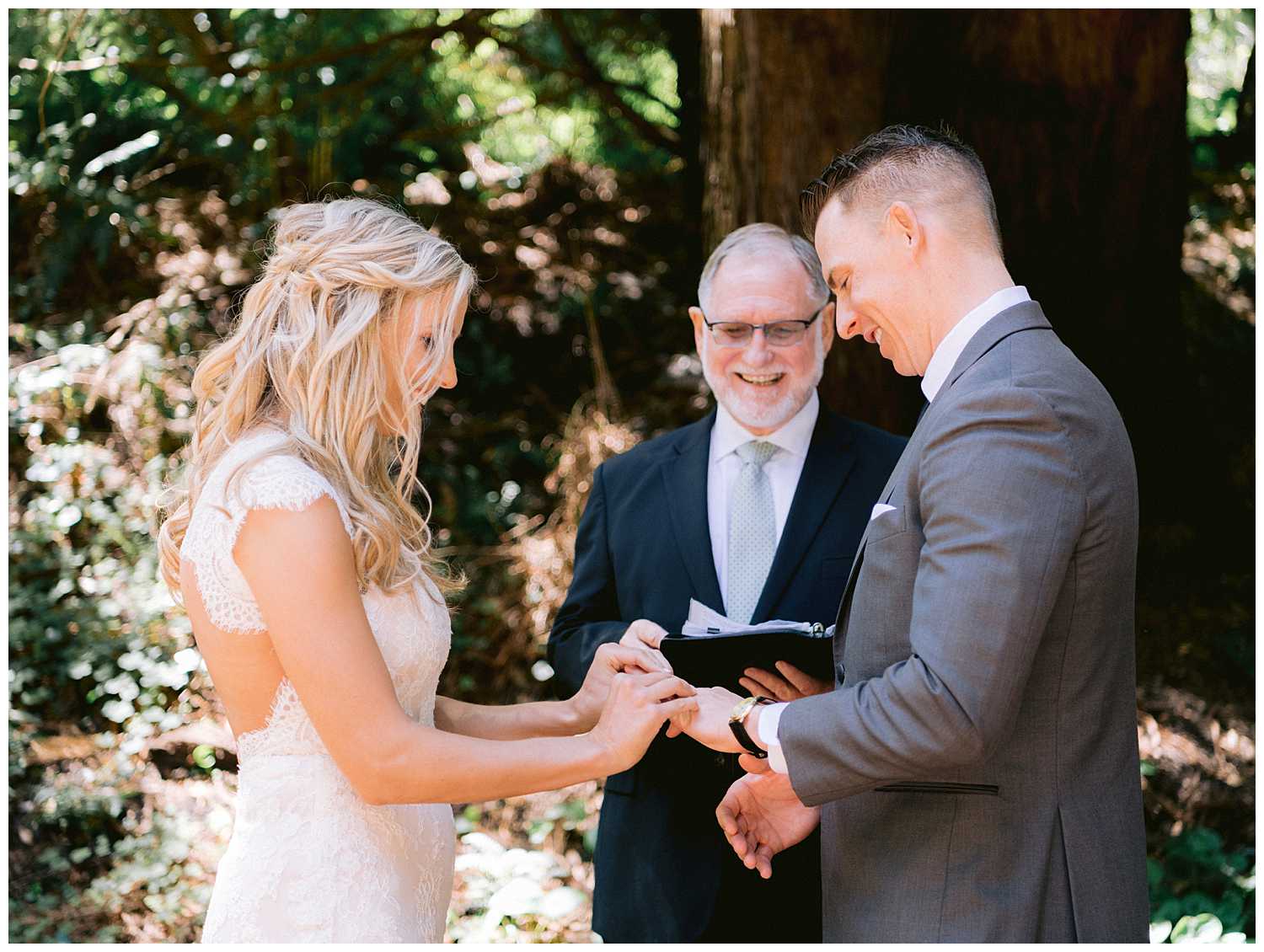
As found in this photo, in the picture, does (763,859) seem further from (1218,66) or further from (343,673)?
(1218,66)

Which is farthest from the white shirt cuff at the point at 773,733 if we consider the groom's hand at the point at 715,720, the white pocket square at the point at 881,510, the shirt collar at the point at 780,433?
the shirt collar at the point at 780,433

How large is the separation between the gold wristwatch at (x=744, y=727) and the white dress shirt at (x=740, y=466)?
83 centimetres

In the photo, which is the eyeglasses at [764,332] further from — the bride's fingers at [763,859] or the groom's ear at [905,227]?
the bride's fingers at [763,859]

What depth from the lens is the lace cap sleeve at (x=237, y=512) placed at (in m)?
2.38

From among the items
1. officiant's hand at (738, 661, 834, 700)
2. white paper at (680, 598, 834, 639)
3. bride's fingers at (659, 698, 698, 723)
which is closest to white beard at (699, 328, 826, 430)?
white paper at (680, 598, 834, 639)

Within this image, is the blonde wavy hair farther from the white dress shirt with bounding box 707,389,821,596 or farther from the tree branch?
the tree branch

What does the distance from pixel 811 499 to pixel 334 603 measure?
4.89 ft

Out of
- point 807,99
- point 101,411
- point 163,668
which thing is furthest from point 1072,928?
point 101,411

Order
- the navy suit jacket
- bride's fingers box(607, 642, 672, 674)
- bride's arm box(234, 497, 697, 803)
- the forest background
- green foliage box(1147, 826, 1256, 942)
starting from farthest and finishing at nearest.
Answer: the forest background
green foliage box(1147, 826, 1256, 942)
the navy suit jacket
bride's fingers box(607, 642, 672, 674)
bride's arm box(234, 497, 697, 803)

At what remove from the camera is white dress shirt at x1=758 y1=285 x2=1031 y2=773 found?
2.45 meters

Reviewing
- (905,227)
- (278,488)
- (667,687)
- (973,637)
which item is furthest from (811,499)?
(278,488)

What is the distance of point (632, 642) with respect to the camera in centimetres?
316

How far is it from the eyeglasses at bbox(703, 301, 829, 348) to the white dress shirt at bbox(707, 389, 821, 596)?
175mm

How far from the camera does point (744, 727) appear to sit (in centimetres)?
260
